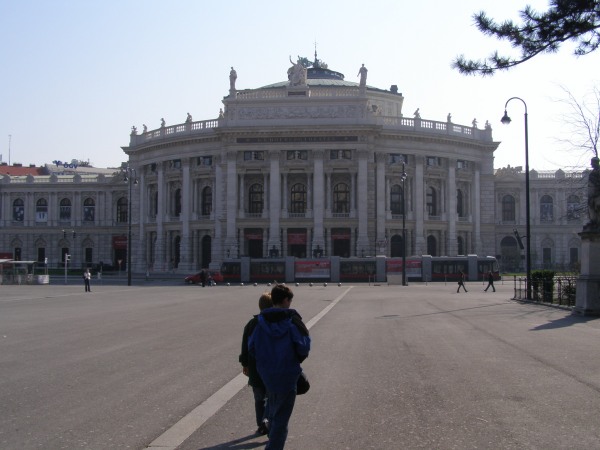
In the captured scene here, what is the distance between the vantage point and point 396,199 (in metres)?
75.1

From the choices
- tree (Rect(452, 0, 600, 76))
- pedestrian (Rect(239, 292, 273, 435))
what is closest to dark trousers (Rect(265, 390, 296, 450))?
pedestrian (Rect(239, 292, 273, 435))

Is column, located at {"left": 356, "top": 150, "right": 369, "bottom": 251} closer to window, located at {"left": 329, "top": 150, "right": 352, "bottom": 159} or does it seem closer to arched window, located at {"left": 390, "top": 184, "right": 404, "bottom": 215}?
window, located at {"left": 329, "top": 150, "right": 352, "bottom": 159}

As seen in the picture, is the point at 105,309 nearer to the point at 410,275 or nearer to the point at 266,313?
the point at 266,313

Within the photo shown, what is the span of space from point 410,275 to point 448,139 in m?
19.2

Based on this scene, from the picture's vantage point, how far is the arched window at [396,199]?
74.8 metres

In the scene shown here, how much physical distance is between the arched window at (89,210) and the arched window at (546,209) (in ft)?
185

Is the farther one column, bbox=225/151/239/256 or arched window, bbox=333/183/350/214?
arched window, bbox=333/183/350/214

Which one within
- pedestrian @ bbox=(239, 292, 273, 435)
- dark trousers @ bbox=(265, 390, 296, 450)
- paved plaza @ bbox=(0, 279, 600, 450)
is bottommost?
paved plaza @ bbox=(0, 279, 600, 450)

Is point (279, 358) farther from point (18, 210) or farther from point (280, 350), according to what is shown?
point (18, 210)

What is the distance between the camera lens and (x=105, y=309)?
1051 inches

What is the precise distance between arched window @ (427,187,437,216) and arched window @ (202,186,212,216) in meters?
24.1

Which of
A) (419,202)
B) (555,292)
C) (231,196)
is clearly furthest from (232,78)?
(555,292)

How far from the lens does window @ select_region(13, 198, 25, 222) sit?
90.9 m

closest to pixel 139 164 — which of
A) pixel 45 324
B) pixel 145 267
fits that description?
pixel 145 267
